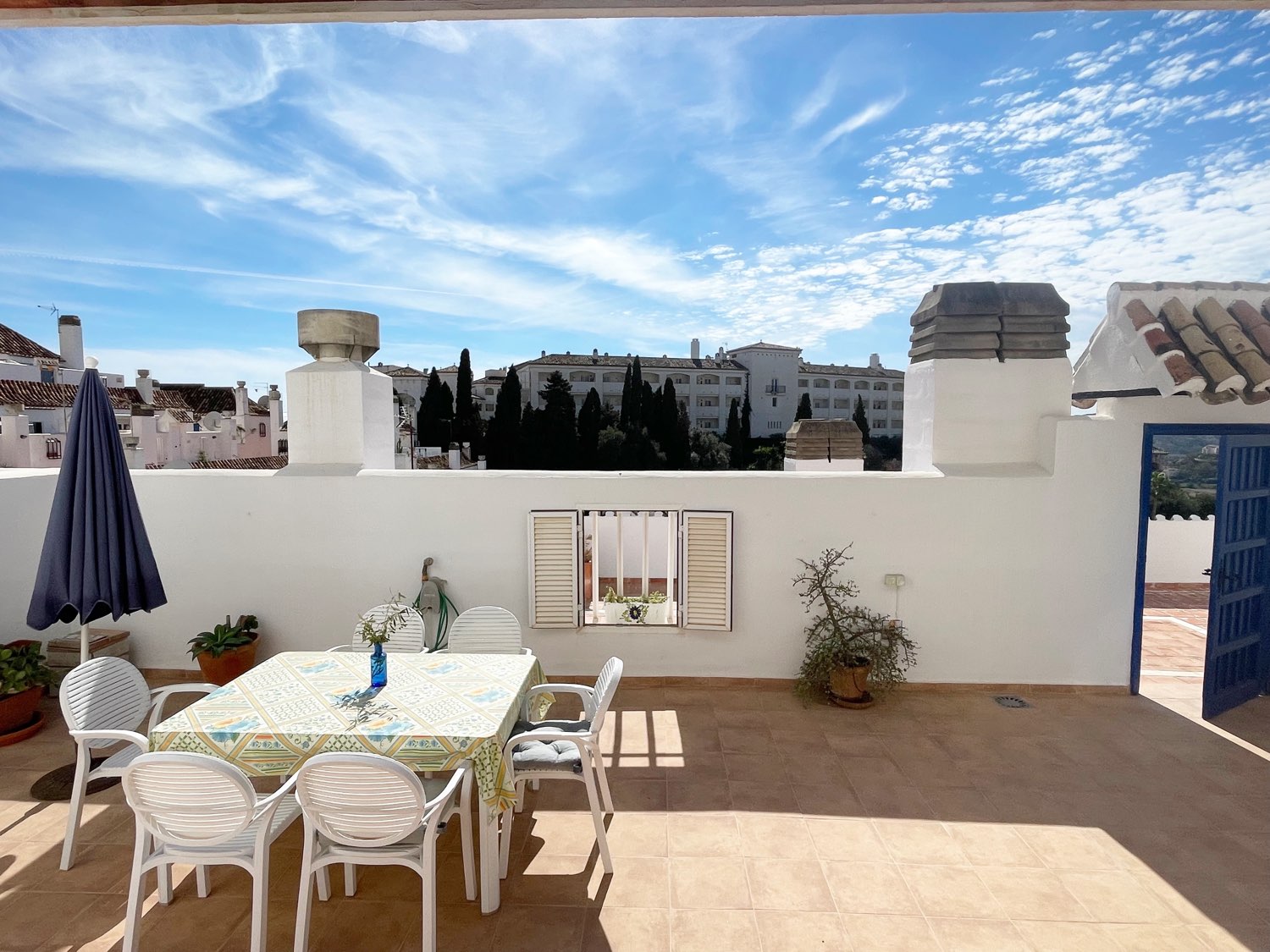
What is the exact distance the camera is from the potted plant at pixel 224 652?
5422mm

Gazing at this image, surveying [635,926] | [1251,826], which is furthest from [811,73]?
[635,926]

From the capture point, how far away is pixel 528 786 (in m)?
4.09

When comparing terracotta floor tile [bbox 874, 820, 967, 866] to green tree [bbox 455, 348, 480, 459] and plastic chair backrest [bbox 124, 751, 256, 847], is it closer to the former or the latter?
plastic chair backrest [bbox 124, 751, 256, 847]

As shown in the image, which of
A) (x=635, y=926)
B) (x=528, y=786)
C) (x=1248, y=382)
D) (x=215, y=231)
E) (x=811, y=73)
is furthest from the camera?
(x=215, y=231)

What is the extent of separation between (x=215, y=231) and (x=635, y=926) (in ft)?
82.7

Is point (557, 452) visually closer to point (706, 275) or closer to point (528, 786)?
point (706, 275)

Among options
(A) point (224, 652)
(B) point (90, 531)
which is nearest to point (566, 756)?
(B) point (90, 531)

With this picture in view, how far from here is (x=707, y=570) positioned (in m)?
5.62

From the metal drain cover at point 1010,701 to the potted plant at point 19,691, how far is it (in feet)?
24.7

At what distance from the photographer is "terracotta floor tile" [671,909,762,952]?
2752mm

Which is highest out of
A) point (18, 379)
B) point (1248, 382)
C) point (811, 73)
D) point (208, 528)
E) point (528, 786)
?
point (811, 73)

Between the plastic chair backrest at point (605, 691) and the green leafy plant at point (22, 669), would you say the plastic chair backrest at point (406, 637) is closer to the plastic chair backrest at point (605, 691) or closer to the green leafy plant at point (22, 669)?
the plastic chair backrest at point (605, 691)

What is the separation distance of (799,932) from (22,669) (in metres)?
5.59

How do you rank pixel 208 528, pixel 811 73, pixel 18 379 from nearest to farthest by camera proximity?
1. pixel 208 528
2. pixel 811 73
3. pixel 18 379
